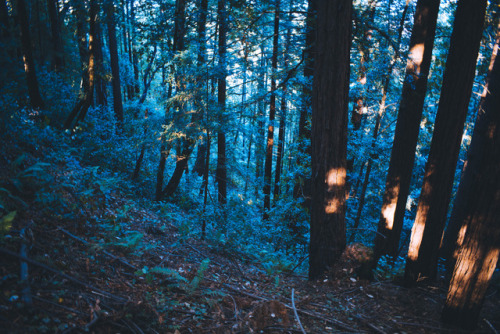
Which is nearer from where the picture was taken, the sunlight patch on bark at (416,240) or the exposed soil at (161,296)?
the exposed soil at (161,296)

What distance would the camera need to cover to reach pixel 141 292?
3492 millimetres

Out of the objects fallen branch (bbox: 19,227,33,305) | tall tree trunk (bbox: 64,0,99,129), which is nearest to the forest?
fallen branch (bbox: 19,227,33,305)

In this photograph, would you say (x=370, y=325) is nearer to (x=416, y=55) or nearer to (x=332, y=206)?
(x=332, y=206)

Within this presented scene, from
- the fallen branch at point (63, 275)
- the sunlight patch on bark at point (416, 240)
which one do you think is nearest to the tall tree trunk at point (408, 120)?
the sunlight patch on bark at point (416, 240)

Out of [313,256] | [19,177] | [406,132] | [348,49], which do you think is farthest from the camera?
[406,132]

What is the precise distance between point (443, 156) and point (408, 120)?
71.7 inches

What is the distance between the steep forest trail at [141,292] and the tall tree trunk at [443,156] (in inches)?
23.1

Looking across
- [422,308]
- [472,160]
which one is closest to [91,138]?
[422,308]

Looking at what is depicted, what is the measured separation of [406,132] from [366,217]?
716cm

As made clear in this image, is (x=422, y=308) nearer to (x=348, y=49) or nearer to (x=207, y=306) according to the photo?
(x=207, y=306)

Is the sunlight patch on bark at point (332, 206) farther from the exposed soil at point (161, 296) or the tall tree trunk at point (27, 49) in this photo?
the tall tree trunk at point (27, 49)

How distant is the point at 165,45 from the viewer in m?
10.6

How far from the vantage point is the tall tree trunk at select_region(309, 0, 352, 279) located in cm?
486

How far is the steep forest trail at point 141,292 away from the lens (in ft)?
8.70
